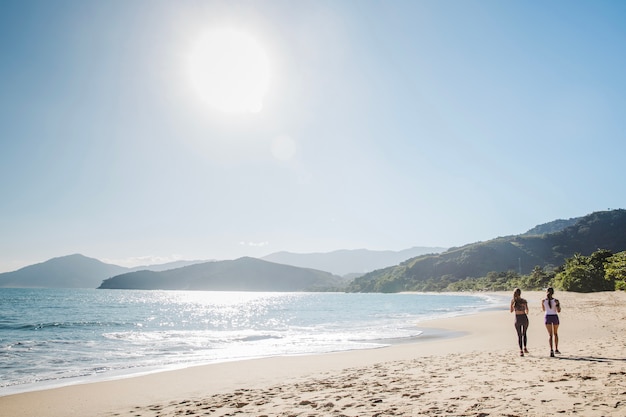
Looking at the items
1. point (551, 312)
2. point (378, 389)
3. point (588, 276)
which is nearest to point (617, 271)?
point (588, 276)

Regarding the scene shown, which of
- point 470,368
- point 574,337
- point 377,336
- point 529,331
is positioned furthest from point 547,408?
point 377,336

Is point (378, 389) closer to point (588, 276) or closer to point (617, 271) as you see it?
point (617, 271)

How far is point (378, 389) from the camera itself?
30.3 feet

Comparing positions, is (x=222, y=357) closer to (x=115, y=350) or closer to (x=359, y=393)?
(x=115, y=350)

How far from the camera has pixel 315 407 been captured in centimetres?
802

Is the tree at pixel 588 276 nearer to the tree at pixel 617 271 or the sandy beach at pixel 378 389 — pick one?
the tree at pixel 617 271

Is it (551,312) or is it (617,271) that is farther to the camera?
(617,271)

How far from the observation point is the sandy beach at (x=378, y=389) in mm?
7312

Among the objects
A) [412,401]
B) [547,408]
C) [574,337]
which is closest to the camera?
[547,408]

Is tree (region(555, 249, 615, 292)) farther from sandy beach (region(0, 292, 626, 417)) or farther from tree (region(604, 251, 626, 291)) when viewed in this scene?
sandy beach (region(0, 292, 626, 417))

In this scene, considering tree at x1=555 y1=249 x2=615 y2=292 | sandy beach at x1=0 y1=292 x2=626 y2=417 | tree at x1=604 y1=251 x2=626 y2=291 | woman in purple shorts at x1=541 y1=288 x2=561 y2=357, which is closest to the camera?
sandy beach at x1=0 y1=292 x2=626 y2=417

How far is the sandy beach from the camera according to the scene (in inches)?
288

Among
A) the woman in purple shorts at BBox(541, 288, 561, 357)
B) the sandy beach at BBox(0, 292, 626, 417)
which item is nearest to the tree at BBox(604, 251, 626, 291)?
the sandy beach at BBox(0, 292, 626, 417)

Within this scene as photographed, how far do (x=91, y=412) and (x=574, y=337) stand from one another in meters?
18.6
